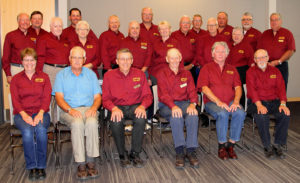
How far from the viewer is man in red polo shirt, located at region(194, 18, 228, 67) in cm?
464

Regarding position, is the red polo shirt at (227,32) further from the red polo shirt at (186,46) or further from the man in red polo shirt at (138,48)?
the man in red polo shirt at (138,48)

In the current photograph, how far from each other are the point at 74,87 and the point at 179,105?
4.22 feet

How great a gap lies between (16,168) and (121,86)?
1.49 meters

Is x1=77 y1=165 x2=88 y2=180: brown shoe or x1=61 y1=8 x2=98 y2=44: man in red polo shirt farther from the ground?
x1=61 y1=8 x2=98 y2=44: man in red polo shirt

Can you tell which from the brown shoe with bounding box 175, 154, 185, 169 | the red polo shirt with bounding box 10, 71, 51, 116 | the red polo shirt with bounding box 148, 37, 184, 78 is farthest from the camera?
the red polo shirt with bounding box 148, 37, 184, 78

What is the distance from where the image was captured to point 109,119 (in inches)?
130

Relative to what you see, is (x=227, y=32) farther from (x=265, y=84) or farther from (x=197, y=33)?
(x=265, y=84)

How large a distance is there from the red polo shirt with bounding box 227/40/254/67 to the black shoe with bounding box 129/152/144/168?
7.57 ft

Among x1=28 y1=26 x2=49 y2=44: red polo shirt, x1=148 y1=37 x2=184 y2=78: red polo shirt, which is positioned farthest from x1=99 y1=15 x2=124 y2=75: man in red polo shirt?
x1=28 y1=26 x2=49 y2=44: red polo shirt

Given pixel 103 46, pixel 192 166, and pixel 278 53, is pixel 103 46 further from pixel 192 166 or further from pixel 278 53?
pixel 278 53

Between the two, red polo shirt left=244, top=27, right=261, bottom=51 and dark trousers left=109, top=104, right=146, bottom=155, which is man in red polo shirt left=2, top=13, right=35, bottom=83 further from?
red polo shirt left=244, top=27, right=261, bottom=51

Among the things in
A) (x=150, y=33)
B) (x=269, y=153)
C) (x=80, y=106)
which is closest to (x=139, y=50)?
(x=150, y=33)

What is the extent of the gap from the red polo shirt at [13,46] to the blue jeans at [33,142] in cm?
145

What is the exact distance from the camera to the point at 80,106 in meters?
3.30
